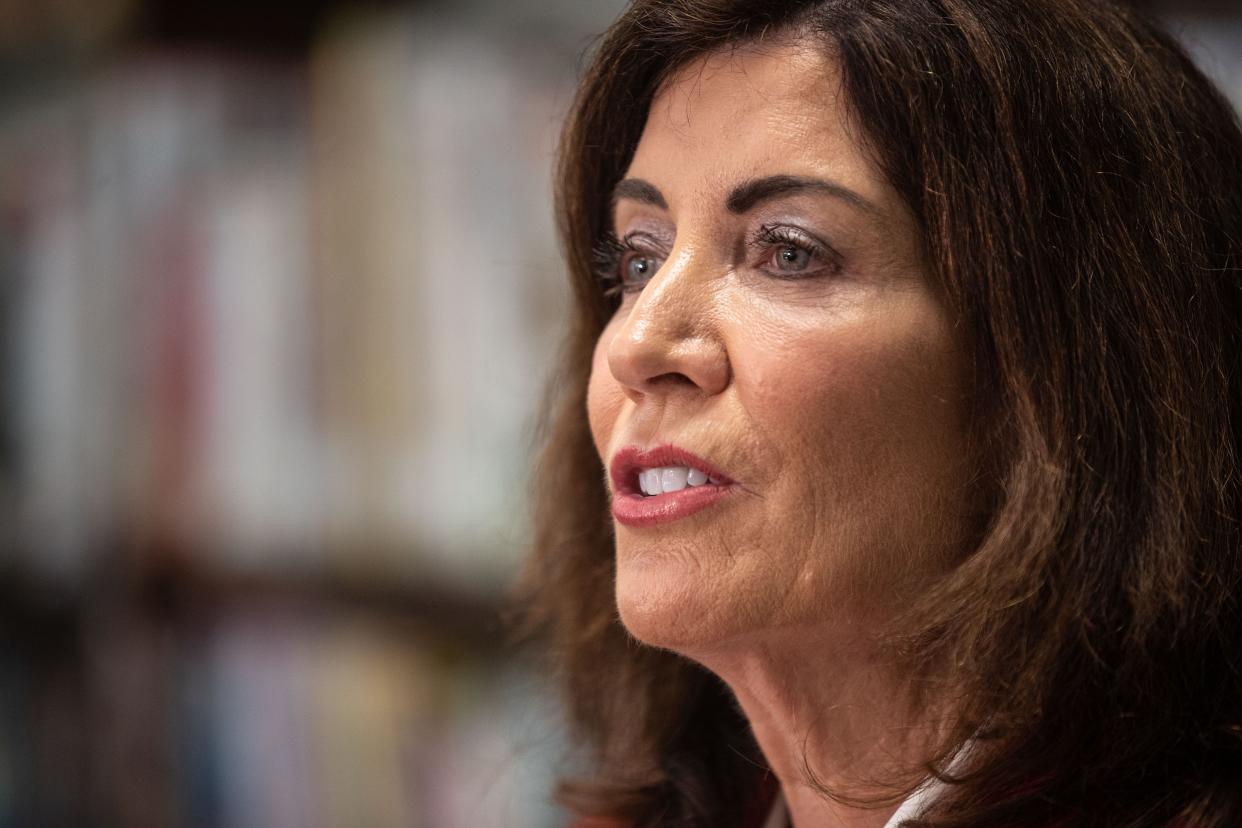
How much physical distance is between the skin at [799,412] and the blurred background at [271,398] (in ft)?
2.11

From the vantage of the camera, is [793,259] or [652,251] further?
[652,251]

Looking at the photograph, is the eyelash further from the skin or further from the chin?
the chin

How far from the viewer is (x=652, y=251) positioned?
111cm

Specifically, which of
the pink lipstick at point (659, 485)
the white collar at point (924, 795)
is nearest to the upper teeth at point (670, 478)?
the pink lipstick at point (659, 485)

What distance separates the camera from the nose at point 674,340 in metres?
0.98

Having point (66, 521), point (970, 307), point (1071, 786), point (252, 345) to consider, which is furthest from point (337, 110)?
point (1071, 786)

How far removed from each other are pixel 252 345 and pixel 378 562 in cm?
33

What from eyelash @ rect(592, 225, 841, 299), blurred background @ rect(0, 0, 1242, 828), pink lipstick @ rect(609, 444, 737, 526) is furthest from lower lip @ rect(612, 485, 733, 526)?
blurred background @ rect(0, 0, 1242, 828)

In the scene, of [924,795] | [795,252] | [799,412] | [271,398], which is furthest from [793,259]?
[271,398]

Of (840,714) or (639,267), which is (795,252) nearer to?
(639,267)

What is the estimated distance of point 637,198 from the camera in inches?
42.8

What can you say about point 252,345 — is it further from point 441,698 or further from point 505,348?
point 441,698

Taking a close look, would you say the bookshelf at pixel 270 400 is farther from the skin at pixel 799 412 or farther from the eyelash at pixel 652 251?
the skin at pixel 799 412

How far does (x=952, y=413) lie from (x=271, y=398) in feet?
3.69
